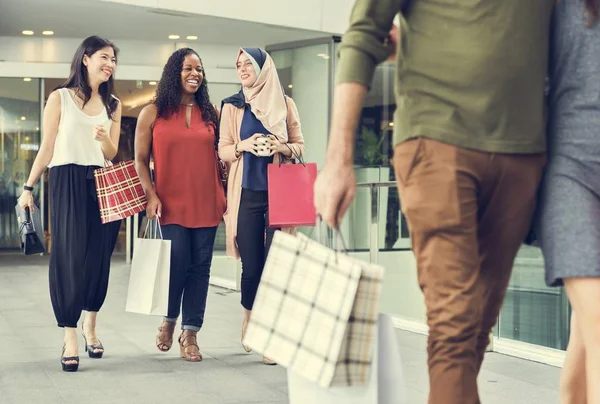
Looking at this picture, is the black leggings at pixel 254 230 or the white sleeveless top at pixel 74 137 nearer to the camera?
the white sleeveless top at pixel 74 137

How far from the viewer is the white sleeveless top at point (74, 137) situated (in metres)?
6.25

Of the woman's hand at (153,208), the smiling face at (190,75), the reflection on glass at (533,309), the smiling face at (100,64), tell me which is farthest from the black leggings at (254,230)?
the reflection on glass at (533,309)

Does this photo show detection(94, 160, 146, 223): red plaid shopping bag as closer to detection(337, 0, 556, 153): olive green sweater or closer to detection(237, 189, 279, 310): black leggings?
detection(237, 189, 279, 310): black leggings

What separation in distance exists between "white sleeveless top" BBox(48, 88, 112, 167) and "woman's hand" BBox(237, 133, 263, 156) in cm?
84

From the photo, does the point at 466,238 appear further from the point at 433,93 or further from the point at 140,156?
the point at 140,156

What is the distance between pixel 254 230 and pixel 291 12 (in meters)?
7.90

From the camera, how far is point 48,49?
18.1 m

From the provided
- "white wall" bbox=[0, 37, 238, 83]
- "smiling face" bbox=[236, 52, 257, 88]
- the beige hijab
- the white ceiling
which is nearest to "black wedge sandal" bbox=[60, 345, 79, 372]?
the beige hijab

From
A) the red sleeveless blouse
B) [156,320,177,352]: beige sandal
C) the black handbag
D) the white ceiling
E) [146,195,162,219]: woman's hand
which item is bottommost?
[156,320,177,352]: beige sandal

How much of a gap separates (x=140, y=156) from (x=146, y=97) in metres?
16.0

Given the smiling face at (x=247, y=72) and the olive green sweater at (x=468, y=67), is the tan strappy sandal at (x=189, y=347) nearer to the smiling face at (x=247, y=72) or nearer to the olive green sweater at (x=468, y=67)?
the smiling face at (x=247, y=72)

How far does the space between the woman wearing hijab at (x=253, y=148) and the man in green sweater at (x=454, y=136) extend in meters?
3.66

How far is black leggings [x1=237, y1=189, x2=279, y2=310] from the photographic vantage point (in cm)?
651

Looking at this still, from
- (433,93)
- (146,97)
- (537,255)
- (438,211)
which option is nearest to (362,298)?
(438,211)
